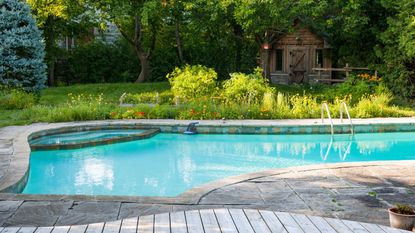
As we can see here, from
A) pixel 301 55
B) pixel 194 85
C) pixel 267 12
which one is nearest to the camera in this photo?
pixel 194 85

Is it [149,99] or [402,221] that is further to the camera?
[149,99]

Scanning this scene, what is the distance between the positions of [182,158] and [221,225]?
596 cm

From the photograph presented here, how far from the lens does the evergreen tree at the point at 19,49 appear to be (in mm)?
15320

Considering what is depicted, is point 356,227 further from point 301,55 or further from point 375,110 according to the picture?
point 301,55

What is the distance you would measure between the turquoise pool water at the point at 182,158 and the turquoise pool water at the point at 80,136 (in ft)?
2.38

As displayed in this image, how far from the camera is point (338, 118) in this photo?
13.0 metres

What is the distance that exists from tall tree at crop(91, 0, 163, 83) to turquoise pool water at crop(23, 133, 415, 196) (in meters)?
8.14

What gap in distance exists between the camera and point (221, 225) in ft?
12.8

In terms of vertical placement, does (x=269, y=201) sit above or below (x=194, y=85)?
below

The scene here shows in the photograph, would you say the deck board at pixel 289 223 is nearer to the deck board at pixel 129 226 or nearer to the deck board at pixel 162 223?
the deck board at pixel 162 223

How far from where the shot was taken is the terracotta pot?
410 centimetres

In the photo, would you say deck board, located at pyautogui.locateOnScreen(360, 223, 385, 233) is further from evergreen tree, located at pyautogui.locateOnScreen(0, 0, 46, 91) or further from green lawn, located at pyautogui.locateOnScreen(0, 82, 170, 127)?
evergreen tree, located at pyautogui.locateOnScreen(0, 0, 46, 91)

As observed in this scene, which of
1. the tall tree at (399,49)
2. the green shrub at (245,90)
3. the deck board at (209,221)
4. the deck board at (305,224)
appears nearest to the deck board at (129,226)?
the deck board at (209,221)

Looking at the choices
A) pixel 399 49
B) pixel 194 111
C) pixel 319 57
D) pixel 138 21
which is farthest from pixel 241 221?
pixel 319 57
